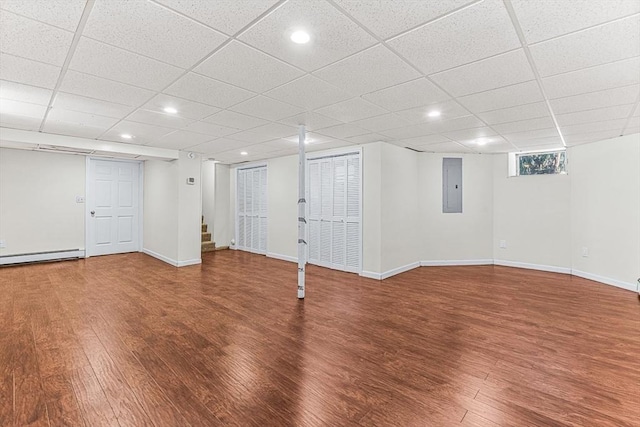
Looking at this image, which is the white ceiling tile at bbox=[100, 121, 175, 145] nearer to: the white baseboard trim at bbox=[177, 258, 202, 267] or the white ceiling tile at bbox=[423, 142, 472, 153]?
the white baseboard trim at bbox=[177, 258, 202, 267]

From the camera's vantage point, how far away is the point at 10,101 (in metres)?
3.23

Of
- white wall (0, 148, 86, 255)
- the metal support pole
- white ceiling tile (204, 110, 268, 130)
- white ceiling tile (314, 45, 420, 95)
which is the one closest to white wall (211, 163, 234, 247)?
white wall (0, 148, 86, 255)

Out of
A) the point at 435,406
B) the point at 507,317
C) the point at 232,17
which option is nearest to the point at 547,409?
the point at 435,406

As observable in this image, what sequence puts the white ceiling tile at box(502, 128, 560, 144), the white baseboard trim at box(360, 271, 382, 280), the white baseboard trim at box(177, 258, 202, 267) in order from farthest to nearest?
the white baseboard trim at box(177, 258, 202, 267) < the white baseboard trim at box(360, 271, 382, 280) < the white ceiling tile at box(502, 128, 560, 144)

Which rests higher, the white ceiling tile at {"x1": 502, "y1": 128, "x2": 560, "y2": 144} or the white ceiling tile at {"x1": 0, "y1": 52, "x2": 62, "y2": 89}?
the white ceiling tile at {"x1": 502, "y1": 128, "x2": 560, "y2": 144}

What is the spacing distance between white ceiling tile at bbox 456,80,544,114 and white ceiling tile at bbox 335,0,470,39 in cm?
145

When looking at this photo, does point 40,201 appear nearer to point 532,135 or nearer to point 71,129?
point 71,129

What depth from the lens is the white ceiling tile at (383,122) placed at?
3785 mm

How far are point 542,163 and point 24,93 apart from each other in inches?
→ 311

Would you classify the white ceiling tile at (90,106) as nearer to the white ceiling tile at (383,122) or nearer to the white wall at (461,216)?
the white ceiling tile at (383,122)

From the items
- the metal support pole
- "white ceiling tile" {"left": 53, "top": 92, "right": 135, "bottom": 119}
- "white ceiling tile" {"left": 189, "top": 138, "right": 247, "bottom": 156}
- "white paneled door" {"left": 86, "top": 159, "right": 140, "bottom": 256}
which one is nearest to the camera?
"white ceiling tile" {"left": 53, "top": 92, "right": 135, "bottom": 119}

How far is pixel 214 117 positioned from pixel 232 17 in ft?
7.23

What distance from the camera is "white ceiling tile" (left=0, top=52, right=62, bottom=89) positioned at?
232 centimetres

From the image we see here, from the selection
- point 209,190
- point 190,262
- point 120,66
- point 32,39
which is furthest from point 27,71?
Result: point 209,190
